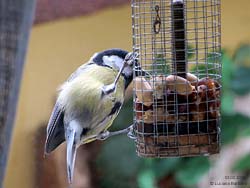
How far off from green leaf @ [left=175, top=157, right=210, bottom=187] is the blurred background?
0.06m

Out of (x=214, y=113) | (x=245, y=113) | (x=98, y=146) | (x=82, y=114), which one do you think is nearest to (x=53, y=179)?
(x=98, y=146)

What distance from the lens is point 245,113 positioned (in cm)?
458

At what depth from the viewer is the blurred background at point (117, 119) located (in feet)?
14.8

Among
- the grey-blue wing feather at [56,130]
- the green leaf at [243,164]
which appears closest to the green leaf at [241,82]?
the green leaf at [243,164]

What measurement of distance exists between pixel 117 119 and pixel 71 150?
181 centimetres

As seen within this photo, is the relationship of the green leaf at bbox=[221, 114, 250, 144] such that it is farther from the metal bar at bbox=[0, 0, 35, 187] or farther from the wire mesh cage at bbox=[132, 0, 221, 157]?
the metal bar at bbox=[0, 0, 35, 187]

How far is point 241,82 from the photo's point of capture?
14.4 ft

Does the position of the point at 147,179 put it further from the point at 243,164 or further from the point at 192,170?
the point at 243,164

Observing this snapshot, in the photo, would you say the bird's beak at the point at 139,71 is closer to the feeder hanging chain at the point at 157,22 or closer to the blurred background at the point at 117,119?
the feeder hanging chain at the point at 157,22

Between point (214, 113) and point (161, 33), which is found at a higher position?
point (161, 33)

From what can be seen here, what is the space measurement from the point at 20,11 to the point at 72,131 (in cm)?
63

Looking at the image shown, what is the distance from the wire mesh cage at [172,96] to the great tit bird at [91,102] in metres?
0.12

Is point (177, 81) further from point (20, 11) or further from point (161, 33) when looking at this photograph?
point (20, 11)

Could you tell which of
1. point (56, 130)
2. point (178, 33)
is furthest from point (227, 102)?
point (178, 33)
